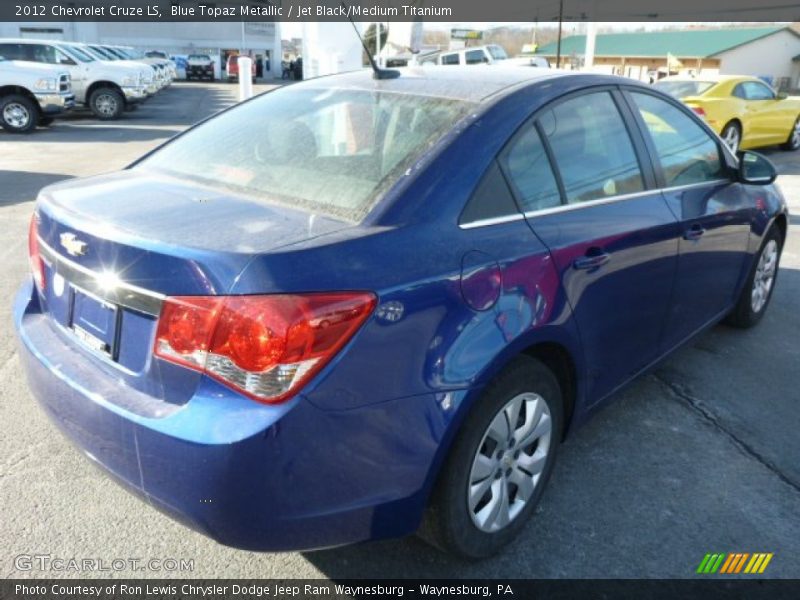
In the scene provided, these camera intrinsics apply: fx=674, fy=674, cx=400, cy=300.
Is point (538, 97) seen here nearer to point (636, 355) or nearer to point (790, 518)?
point (636, 355)

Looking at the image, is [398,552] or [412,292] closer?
[412,292]

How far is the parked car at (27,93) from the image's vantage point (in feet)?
48.9

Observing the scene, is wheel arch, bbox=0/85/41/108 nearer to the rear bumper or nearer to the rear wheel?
the rear wheel

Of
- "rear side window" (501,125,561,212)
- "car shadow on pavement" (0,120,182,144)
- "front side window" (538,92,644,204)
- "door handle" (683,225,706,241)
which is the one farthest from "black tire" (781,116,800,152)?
"rear side window" (501,125,561,212)

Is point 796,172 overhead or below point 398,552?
overhead

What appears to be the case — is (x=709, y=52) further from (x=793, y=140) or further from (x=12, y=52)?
(x=12, y=52)

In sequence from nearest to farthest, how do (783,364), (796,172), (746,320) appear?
(783,364) < (746,320) < (796,172)

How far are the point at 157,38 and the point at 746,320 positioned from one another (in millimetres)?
59338

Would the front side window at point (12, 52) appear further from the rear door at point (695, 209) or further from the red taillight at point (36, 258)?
the rear door at point (695, 209)

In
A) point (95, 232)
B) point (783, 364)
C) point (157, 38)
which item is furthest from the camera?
point (157, 38)

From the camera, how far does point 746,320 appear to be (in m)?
4.55

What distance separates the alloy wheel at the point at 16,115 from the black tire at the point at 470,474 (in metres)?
16.2

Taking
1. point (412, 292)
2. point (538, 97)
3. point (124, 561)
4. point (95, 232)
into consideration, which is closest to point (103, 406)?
point (95, 232)

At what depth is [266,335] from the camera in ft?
5.75
